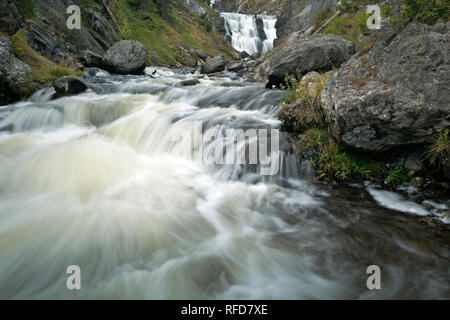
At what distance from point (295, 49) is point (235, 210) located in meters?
6.65

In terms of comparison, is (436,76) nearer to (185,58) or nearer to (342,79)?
(342,79)

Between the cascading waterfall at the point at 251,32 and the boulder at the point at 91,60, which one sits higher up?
the cascading waterfall at the point at 251,32

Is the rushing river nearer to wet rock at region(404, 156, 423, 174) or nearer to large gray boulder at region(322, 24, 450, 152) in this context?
wet rock at region(404, 156, 423, 174)

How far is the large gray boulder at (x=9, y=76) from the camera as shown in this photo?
794 cm

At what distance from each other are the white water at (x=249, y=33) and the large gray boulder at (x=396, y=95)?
4004cm

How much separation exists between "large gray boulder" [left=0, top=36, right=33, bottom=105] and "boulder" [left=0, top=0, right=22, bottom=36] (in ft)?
7.36

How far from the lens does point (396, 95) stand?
3.71 m

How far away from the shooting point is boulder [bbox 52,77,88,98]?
8.67 metres

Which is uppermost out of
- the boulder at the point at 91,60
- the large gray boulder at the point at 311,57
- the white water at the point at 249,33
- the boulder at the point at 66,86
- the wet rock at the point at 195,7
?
the wet rock at the point at 195,7

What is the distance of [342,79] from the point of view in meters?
4.53

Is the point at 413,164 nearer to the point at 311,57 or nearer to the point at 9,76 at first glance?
the point at 311,57
